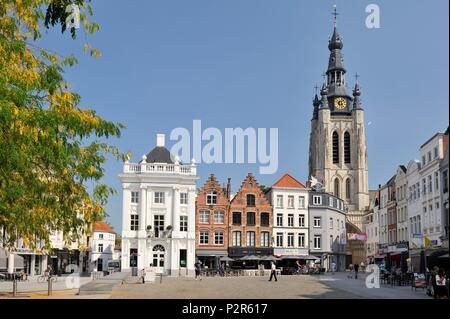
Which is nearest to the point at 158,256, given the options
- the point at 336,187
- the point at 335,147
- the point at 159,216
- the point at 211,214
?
the point at 159,216

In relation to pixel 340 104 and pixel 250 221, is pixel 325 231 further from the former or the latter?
pixel 340 104

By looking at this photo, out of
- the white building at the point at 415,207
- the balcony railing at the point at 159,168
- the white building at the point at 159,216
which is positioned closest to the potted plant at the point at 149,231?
the white building at the point at 159,216

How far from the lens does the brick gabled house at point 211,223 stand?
2559 inches

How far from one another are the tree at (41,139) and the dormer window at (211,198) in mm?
51653

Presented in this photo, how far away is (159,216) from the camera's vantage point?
61031 millimetres

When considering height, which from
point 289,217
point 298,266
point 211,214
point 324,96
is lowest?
point 298,266

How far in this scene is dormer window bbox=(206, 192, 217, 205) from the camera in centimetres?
6612

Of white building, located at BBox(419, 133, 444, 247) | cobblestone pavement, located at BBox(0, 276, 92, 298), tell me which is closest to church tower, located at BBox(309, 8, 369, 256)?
white building, located at BBox(419, 133, 444, 247)

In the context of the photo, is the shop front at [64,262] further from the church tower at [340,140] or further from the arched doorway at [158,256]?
the church tower at [340,140]

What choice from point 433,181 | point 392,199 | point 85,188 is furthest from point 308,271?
point 85,188

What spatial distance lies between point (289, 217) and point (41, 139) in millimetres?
60805

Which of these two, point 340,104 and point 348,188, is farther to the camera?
point 340,104

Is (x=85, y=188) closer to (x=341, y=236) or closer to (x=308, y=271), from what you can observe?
(x=308, y=271)
